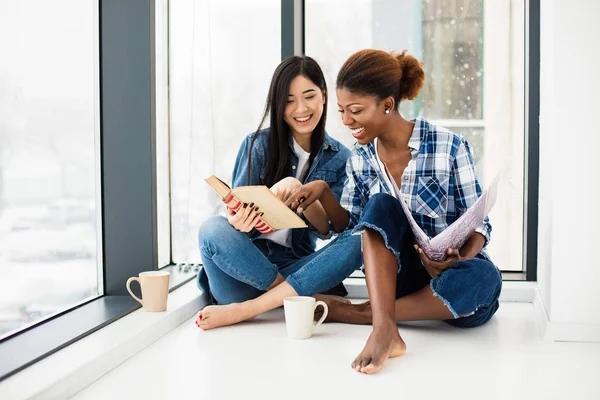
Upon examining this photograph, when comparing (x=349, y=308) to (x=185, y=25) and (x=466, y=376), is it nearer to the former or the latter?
(x=466, y=376)

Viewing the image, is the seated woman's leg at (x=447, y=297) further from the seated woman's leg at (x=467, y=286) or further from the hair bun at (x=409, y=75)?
the hair bun at (x=409, y=75)

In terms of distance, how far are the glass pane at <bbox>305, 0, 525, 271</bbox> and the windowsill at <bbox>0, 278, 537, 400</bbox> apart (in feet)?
4.06

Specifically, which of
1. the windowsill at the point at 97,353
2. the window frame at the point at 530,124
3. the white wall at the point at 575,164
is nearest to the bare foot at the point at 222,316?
the windowsill at the point at 97,353

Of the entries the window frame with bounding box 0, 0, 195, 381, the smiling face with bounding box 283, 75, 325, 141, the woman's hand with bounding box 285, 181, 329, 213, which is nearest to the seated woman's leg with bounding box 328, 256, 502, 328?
the woman's hand with bounding box 285, 181, 329, 213

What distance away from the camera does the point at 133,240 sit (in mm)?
2127

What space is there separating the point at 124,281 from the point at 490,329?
1.21 meters

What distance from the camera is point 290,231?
7.35 ft

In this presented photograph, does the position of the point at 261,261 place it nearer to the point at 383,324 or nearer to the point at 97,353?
the point at 383,324

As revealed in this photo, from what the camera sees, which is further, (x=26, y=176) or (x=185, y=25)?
(x=185, y=25)

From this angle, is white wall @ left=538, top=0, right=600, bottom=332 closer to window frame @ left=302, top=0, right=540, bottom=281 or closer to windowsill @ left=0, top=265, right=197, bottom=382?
window frame @ left=302, top=0, right=540, bottom=281

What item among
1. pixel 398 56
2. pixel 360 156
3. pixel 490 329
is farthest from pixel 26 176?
pixel 490 329

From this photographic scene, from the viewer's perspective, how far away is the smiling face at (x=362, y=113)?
1.87 metres

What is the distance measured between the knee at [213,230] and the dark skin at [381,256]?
233 mm

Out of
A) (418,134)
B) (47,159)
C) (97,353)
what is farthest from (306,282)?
(47,159)
